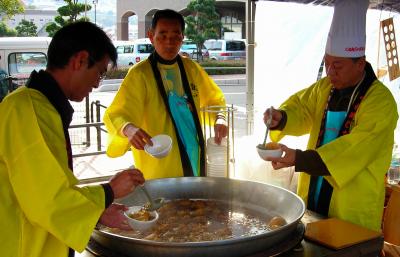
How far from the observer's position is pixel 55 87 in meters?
1.52

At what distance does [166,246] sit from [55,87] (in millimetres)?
664

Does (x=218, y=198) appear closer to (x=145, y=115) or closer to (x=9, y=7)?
(x=145, y=115)

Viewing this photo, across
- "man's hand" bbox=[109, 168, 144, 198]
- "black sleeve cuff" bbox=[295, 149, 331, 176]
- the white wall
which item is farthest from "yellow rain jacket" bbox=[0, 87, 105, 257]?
the white wall

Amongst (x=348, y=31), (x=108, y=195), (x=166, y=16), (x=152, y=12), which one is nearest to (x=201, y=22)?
(x=152, y=12)

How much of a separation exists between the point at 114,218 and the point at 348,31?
1496 mm

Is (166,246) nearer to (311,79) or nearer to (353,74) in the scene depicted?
(353,74)

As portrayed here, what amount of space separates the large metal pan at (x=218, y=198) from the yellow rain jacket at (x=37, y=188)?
0.70 feet

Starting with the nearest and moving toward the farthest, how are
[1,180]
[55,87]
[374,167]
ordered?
[1,180] < [55,87] < [374,167]

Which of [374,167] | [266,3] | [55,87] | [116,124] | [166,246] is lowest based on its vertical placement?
[166,246]

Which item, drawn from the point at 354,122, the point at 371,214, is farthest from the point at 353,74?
the point at 371,214

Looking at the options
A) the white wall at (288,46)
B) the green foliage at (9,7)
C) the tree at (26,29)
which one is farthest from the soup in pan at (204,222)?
the tree at (26,29)

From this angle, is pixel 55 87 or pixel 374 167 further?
pixel 374 167

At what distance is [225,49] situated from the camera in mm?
24141

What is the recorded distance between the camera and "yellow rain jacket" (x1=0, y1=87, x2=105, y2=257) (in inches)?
53.0
